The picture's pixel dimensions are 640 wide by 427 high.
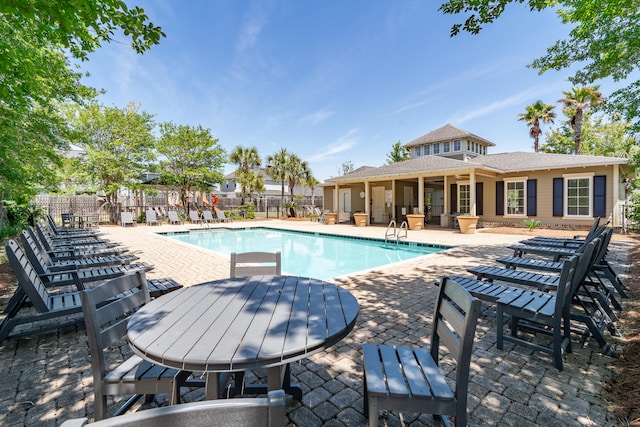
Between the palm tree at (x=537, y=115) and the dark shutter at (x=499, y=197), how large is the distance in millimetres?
13649

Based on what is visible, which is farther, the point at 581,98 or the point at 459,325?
the point at 581,98

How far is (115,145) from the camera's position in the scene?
1767 cm

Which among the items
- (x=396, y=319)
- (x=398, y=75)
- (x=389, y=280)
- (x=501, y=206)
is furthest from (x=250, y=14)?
(x=501, y=206)

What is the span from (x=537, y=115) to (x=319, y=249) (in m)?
23.7

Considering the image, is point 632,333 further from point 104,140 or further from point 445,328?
point 104,140

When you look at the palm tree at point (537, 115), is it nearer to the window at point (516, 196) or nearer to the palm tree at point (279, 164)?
the window at point (516, 196)

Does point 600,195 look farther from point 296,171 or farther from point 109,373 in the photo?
point 296,171

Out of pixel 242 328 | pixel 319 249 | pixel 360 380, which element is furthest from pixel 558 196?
pixel 242 328


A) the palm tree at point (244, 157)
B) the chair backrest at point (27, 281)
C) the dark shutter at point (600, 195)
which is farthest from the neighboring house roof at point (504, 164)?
the chair backrest at point (27, 281)

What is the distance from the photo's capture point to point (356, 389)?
2.23m

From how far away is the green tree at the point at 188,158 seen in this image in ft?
63.1

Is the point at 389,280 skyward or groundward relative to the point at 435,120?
groundward

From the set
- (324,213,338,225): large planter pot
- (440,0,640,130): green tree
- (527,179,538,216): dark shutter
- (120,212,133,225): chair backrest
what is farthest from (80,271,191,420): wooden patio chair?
(120,212,133,225): chair backrest

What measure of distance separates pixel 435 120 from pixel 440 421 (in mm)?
23213
